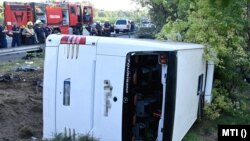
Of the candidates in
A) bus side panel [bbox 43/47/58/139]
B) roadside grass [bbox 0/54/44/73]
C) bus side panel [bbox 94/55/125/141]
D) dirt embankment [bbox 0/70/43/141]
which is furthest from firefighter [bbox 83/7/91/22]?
bus side panel [bbox 94/55/125/141]

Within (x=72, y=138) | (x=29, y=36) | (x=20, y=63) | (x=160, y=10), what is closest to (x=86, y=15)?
(x=29, y=36)

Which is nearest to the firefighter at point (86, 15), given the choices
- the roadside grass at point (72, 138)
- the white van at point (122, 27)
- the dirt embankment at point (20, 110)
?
the white van at point (122, 27)

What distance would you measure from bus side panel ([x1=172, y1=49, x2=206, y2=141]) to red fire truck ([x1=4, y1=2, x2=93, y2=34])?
946 inches

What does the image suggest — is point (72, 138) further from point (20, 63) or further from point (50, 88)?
point (20, 63)

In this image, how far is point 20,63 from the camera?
52.3 feet

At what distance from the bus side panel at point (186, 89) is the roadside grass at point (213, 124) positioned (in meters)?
0.37

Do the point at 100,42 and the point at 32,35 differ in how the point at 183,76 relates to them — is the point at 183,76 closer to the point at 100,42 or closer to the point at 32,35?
the point at 100,42

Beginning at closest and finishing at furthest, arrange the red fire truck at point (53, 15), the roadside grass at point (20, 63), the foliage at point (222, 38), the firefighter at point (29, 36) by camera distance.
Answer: the foliage at point (222, 38), the roadside grass at point (20, 63), the firefighter at point (29, 36), the red fire truck at point (53, 15)

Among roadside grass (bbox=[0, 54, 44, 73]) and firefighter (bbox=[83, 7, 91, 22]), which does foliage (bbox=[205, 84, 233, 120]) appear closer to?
roadside grass (bbox=[0, 54, 44, 73])

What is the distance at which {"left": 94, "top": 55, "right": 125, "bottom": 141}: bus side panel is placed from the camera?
5.91m

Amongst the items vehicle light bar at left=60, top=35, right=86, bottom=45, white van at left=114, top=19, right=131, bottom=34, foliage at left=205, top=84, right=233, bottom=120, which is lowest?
foliage at left=205, top=84, right=233, bottom=120

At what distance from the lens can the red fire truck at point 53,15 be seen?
98.8ft

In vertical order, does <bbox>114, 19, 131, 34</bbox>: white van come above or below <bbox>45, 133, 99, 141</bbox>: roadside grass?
above

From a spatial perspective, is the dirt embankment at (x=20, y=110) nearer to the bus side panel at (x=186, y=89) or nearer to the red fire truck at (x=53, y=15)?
the bus side panel at (x=186, y=89)
